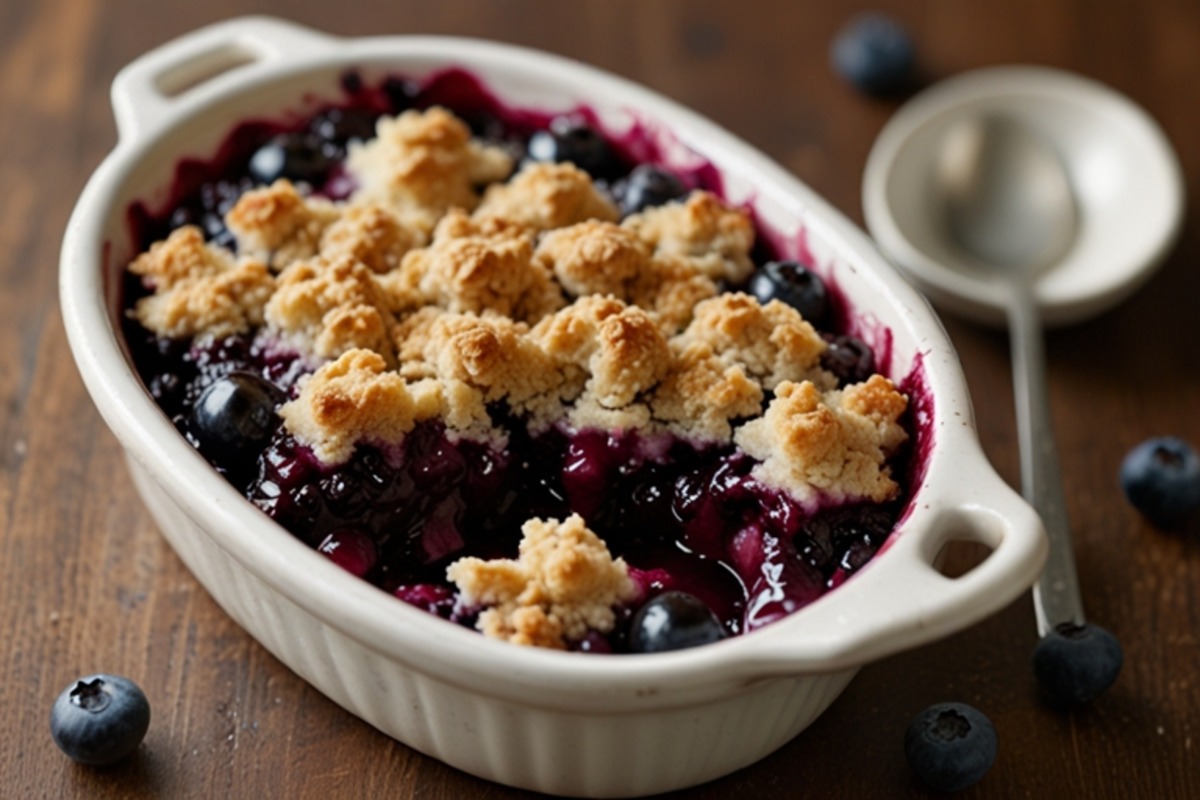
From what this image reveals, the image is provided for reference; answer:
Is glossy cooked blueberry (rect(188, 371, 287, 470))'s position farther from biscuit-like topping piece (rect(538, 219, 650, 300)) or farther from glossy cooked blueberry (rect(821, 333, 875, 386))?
glossy cooked blueberry (rect(821, 333, 875, 386))

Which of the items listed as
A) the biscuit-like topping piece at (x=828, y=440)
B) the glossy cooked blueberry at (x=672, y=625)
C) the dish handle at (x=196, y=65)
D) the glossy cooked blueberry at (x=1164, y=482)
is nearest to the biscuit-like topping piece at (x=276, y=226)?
the dish handle at (x=196, y=65)

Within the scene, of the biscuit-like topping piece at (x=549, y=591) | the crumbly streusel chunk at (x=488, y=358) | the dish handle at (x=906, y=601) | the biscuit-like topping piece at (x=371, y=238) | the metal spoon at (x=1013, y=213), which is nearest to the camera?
the dish handle at (x=906, y=601)

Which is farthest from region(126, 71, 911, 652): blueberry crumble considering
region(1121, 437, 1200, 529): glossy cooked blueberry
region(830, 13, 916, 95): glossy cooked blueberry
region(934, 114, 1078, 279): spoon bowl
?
region(830, 13, 916, 95): glossy cooked blueberry

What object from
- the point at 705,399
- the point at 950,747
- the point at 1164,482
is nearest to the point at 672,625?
the point at 705,399

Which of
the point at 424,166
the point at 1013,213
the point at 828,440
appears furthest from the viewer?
the point at 1013,213

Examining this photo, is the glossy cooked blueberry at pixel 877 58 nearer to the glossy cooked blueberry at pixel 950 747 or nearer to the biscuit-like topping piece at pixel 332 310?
the biscuit-like topping piece at pixel 332 310

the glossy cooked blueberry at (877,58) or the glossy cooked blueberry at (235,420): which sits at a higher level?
the glossy cooked blueberry at (235,420)

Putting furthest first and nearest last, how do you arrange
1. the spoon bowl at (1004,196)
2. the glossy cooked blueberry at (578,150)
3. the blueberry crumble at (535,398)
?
1. the spoon bowl at (1004,196)
2. the glossy cooked blueberry at (578,150)
3. the blueberry crumble at (535,398)

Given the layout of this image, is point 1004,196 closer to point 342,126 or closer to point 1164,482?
point 1164,482
